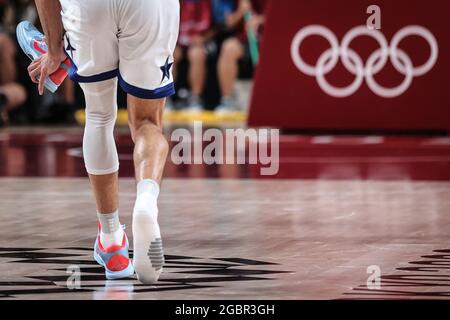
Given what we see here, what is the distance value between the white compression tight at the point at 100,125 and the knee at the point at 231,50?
40.7 ft

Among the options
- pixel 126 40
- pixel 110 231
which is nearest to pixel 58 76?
pixel 126 40

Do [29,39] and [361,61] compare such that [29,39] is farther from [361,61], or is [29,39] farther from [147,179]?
[361,61]

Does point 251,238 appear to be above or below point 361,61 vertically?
below

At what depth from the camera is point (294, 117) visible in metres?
14.5

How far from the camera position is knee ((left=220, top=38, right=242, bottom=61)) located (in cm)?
1808

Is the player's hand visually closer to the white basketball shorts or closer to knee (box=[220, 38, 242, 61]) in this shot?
the white basketball shorts

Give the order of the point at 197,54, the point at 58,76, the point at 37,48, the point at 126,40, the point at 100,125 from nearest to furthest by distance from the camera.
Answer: the point at 126,40 < the point at 100,125 < the point at 58,76 < the point at 37,48 < the point at 197,54

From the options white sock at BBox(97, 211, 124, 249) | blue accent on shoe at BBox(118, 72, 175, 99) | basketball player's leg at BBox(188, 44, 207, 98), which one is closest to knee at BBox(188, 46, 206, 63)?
basketball player's leg at BBox(188, 44, 207, 98)

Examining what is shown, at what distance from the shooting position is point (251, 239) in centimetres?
676

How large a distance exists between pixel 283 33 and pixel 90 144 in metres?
8.82

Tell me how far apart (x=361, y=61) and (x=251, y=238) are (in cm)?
747

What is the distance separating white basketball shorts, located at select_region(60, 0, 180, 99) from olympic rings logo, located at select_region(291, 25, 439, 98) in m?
8.66
